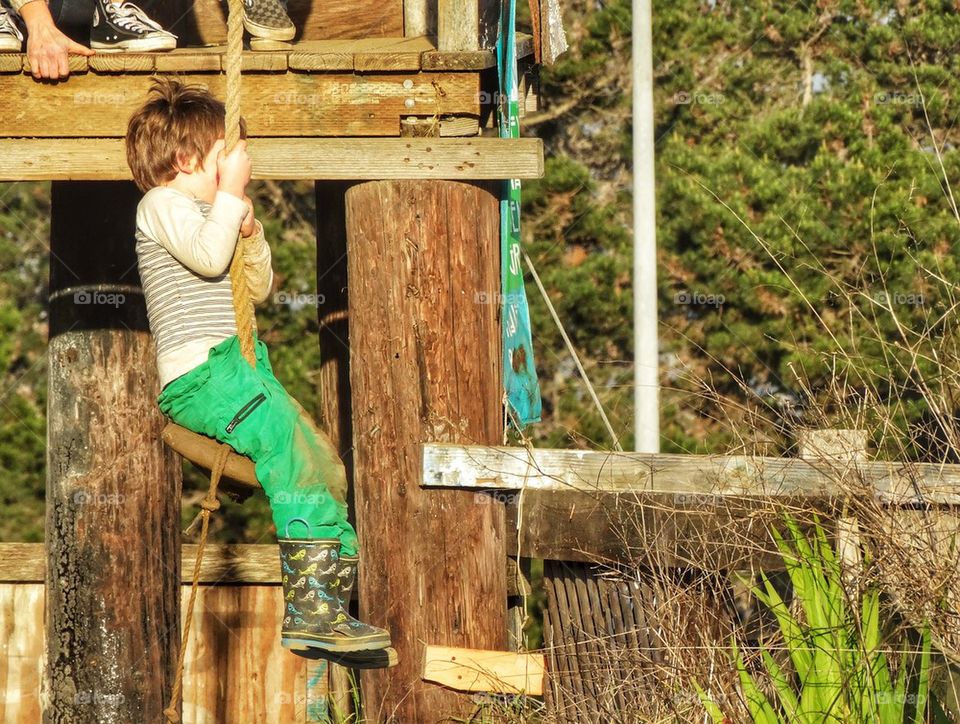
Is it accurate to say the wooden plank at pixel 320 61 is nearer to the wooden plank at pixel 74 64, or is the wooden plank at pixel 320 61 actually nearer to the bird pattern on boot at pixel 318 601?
the wooden plank at pixel 74 64

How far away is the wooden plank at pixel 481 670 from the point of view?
4.63 m

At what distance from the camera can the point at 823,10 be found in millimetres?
13539

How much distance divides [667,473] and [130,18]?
2.54 meters

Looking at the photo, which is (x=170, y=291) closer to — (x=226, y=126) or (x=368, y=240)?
(x=226, y=126)

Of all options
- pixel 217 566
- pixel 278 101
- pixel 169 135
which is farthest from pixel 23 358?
pixel 169 135

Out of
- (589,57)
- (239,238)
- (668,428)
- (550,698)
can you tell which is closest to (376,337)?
(239,238)

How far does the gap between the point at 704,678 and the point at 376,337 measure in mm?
1554

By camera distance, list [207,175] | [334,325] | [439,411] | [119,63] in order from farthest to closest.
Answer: [334,325]
[119,63]
[439,411]
[207,175]

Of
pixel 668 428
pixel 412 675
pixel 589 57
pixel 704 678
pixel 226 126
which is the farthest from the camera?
pixel 589 57
